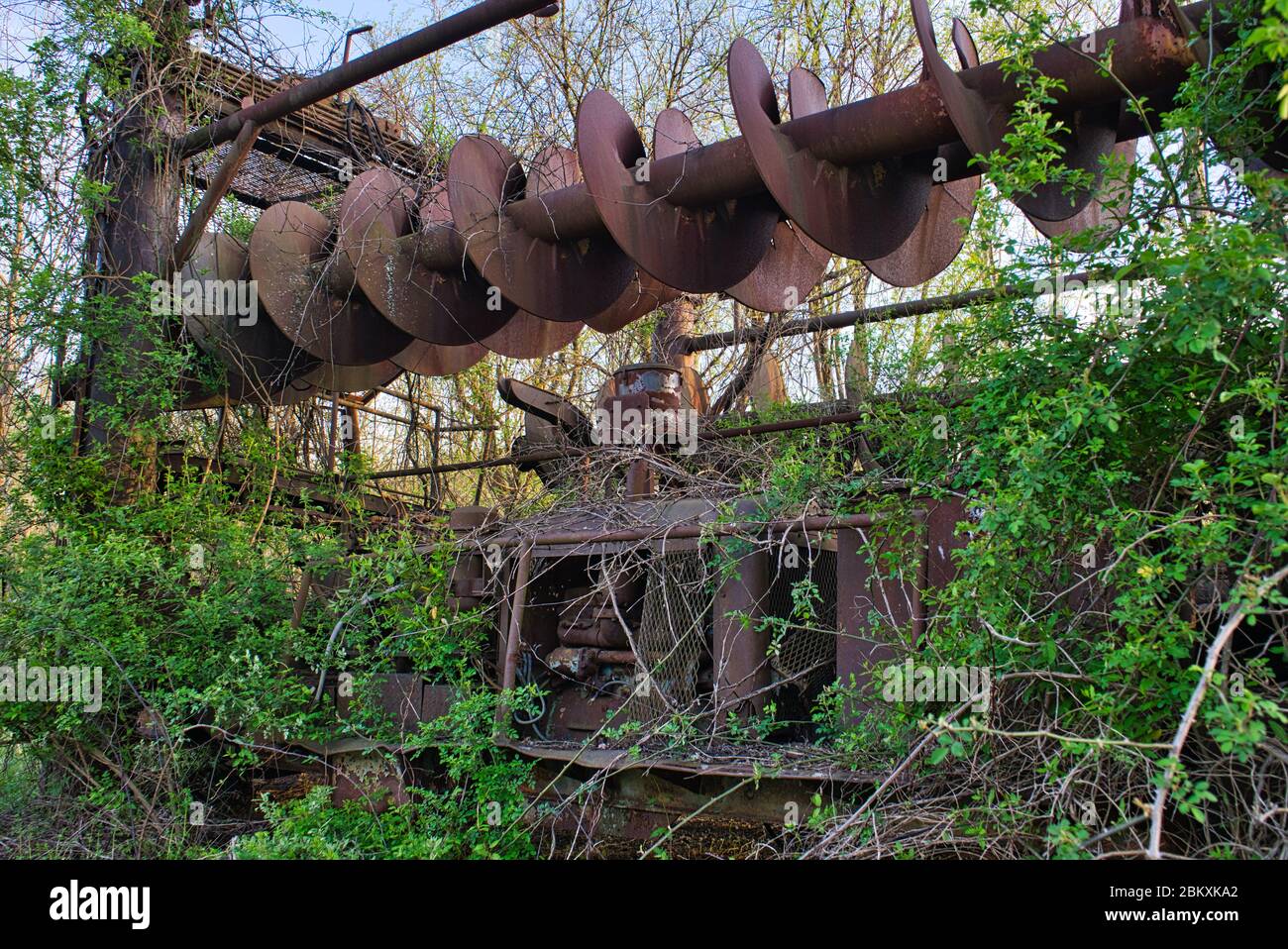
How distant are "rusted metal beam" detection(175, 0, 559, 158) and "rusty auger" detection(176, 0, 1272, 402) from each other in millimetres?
580

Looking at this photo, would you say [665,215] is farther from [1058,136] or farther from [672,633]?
[672,633]

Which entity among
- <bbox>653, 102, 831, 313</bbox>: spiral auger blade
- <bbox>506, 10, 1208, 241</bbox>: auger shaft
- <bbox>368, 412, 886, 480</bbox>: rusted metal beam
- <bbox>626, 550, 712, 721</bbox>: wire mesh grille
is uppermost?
<bbox>506, 10, 1208, 241</bbox>: auger shaft

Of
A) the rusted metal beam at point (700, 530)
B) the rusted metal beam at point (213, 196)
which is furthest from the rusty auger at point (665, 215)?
the rusted metal beam at point (700, 530)

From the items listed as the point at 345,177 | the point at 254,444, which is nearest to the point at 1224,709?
the point at 254,444

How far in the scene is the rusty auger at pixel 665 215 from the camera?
14.8 ft

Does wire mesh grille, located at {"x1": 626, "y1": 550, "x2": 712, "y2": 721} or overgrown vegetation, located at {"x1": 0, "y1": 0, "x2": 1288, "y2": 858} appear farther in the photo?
wire mesh grille, located at {"x1": 626, "y1": 550, "x2": 712, "y2": 721}

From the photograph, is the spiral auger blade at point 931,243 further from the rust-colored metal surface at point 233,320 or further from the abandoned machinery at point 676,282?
the rust-colored metal surface at point 233,320

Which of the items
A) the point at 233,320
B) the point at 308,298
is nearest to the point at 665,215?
the point at 308,298

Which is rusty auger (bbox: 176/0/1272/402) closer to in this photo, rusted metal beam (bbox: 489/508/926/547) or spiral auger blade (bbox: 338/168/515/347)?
spiral auger blade (bbox: 338/168/515/347)

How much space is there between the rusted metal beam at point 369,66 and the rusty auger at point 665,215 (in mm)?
580

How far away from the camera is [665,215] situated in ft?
17.9

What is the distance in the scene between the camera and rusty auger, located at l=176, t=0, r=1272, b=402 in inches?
178

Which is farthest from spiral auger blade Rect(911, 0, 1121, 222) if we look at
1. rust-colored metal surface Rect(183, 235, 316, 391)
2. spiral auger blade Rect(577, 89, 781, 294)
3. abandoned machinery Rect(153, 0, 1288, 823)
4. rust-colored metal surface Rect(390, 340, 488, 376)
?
rust-colored metal surface Rect(183, 235, 316, 391)

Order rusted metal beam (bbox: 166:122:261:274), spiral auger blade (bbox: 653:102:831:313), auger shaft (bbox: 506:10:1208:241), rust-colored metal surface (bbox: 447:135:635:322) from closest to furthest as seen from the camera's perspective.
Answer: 1. auger shaft (bbox: 506:10:1208:241)
2. spiral auger blade (bbox: 653:102:831:313)
3. rust-colored metal surface (bbox: 447:135:635:322)
4. rusted metal beam (bbox: 166:122:261:274)
